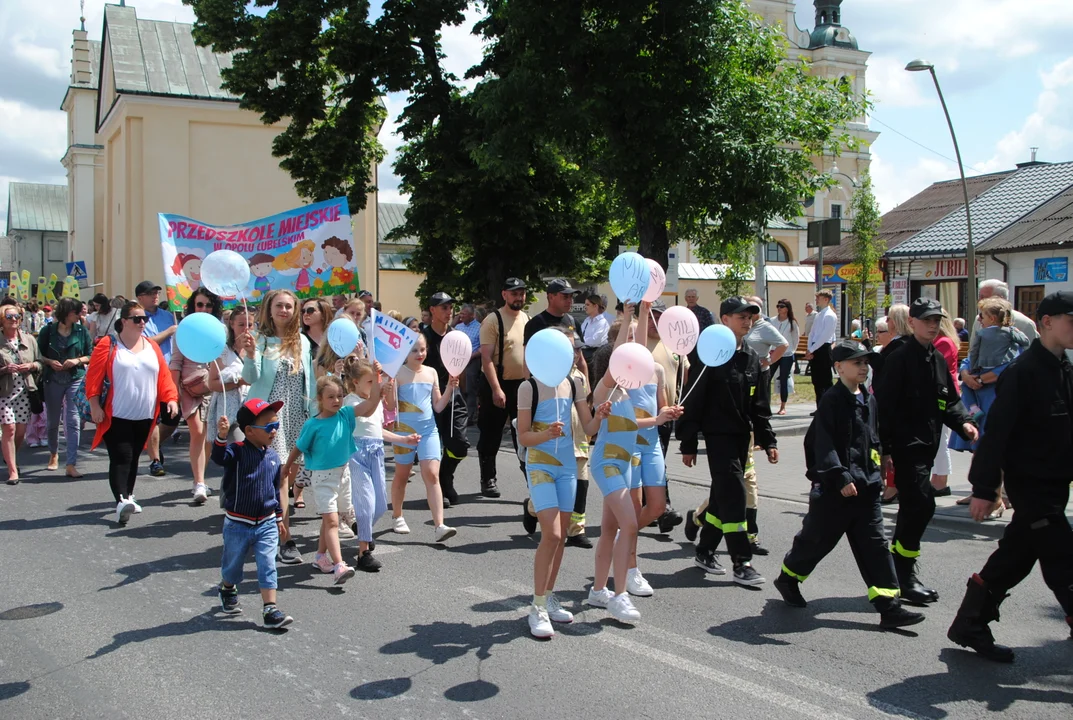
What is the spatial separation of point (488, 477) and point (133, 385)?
3.40m

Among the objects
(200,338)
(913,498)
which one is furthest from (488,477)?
(913,498)

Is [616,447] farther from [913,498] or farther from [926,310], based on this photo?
[926,310]

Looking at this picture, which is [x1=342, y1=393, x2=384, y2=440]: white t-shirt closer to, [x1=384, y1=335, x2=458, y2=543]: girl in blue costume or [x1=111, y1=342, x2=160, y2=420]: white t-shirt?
[x1=384, y1=335, x2=458, y2=543]: girl in blue costume

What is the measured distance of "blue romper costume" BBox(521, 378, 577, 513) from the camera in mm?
5324

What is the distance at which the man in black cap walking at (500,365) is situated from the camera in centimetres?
848

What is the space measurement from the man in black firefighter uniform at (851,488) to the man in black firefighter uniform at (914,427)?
0.83 feet

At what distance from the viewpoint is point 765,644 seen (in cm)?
519

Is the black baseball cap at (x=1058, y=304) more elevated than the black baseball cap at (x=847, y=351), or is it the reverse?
the black baseball cap at (x=1058, y=304)

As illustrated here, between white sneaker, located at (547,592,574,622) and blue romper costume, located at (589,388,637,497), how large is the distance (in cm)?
69

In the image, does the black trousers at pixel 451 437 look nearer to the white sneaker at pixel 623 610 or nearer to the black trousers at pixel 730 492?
the black trousers at pixel 730 492

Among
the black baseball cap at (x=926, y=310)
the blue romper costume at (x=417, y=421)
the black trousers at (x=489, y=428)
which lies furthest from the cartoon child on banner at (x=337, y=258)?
the black baseball cap at (x=926, y=310)

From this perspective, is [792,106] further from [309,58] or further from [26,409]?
[26,409]

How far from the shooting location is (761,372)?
6758 mm

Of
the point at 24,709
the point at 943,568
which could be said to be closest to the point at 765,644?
the point at 943,568
